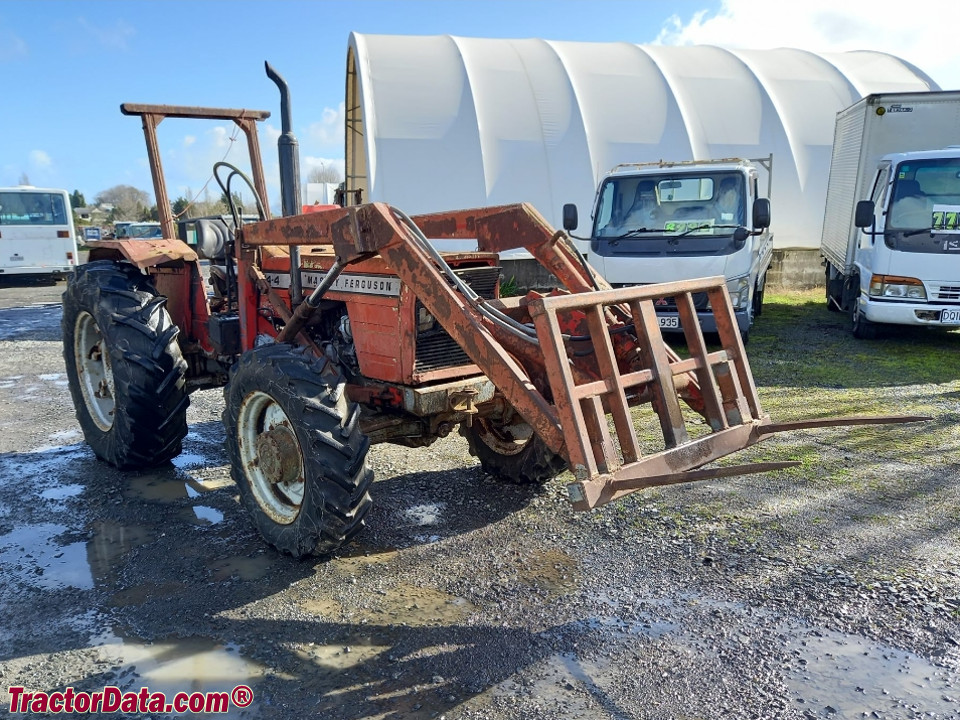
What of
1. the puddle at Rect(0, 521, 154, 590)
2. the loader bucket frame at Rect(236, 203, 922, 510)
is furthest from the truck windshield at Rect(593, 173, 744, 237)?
the puddle at Rect(0, 521, 154, 590)

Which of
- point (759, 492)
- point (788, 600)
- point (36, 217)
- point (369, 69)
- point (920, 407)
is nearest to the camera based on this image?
point (788, 600)

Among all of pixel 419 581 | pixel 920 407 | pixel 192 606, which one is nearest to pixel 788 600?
pixel 419 581

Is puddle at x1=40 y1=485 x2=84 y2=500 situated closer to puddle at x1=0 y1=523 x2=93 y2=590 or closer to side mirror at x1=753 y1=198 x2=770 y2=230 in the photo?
puddle at x1=0 y1=523 x2=93 y2=590

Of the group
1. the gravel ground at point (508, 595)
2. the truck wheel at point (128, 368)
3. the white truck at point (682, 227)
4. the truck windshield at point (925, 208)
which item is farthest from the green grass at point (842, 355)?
the truck wheel at point (128, 368)

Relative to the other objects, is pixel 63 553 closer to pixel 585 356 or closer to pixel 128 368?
pixel 128 368

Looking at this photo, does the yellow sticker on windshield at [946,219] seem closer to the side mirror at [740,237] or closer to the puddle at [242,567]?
the side mirror at [740,237]

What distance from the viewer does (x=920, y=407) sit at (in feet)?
20.4

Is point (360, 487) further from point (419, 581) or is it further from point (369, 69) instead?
point (369, 69)

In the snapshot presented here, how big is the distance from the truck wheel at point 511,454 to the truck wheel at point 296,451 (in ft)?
3.60

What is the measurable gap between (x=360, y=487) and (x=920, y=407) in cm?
523

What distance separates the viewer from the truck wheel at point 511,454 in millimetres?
4320

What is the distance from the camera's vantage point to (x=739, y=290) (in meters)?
8.55

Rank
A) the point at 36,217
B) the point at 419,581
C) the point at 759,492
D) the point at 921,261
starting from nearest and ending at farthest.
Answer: the point at 419,581 → the point at 759,492 → the point at 921,261 → the point at 36,217

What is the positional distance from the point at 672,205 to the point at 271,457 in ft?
22.5
